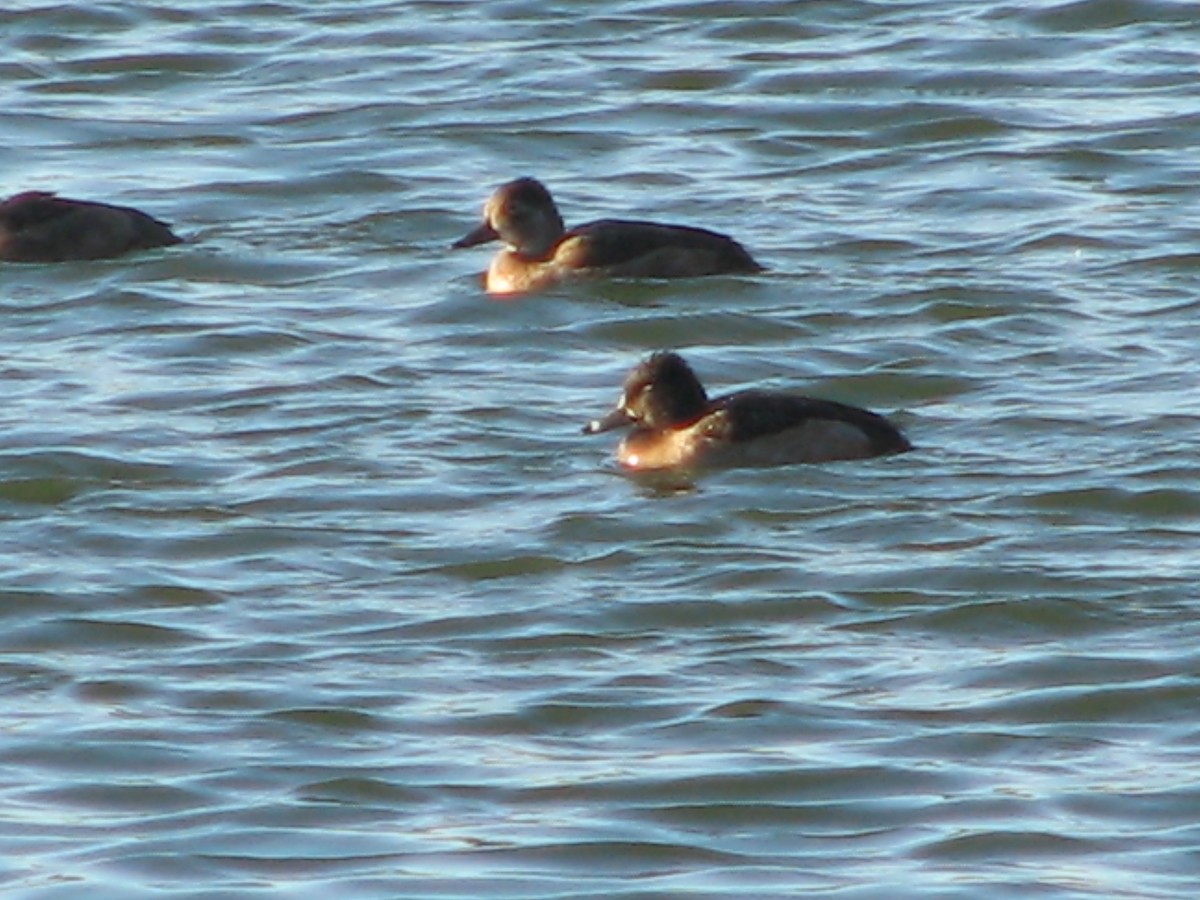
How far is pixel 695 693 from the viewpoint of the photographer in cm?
1127

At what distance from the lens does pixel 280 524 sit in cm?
1325

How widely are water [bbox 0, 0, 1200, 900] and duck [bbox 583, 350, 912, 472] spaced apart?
Answer: 0.34 feet

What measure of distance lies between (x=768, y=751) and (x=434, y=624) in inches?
64.2

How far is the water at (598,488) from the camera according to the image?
1018 cm

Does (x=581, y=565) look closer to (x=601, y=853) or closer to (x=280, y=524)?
(x=280, y=524)

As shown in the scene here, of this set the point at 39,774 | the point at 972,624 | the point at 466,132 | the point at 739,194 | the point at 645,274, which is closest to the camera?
the point at 39,774

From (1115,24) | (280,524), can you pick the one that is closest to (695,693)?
(280,524)

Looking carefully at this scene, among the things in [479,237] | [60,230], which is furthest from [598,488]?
[60,230]

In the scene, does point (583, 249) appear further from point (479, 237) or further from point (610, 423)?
point (610, 423)

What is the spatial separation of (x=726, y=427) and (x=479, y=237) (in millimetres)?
3656

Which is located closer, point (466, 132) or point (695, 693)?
point (695, 693)

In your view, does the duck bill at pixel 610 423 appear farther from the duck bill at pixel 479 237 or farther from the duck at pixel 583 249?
the duck bill at pixel 479 237

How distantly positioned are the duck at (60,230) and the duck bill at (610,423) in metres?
3.64

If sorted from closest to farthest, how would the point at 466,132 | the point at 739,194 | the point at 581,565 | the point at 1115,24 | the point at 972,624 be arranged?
the point at 972,624, the point at 581,565, the point at 739,194, the point at 466,132, the point at 1115,24
